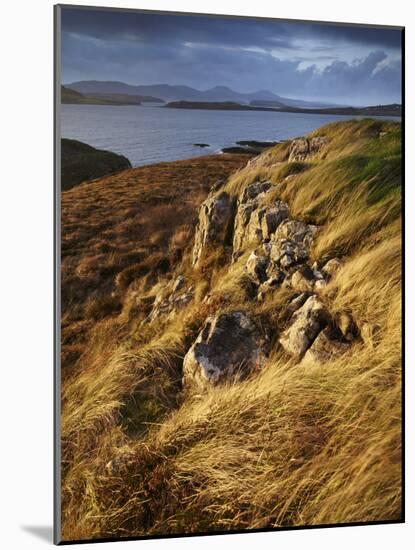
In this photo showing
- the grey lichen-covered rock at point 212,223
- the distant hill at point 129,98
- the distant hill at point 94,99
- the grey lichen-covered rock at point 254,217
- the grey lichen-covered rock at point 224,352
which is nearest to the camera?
the distant hill at point 94,99

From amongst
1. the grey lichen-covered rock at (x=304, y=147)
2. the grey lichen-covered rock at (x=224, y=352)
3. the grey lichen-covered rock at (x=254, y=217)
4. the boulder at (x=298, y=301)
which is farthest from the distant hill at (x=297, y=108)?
the grey lichen-covered rock at (x=224, y=352)

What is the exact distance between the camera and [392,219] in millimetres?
7137

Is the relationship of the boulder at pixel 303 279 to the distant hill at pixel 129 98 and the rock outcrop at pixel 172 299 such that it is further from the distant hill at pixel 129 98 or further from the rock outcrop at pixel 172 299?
the distant hill at pixel 129 98

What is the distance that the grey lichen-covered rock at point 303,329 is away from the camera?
6.91 metres

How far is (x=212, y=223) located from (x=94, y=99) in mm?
1126

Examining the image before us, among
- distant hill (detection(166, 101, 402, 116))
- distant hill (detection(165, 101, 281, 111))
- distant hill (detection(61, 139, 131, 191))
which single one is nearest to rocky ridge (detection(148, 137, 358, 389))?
distant hill (detection(166, 101, 402, 116))

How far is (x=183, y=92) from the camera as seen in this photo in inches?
272

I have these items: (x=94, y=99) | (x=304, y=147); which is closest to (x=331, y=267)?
(x=304, y=147)

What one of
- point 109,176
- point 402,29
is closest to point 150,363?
point 109,176

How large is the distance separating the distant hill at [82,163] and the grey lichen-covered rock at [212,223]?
66cm

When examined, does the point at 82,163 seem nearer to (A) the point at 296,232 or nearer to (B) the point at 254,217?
(B) the point at 254,217

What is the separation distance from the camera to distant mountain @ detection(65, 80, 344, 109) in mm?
6602

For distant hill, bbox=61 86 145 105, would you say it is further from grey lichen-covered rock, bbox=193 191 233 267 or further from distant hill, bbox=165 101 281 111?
grey lichen-covered rock, bbox=193 191 233 267

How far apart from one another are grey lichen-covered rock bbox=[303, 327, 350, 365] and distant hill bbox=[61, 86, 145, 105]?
6.39ft
